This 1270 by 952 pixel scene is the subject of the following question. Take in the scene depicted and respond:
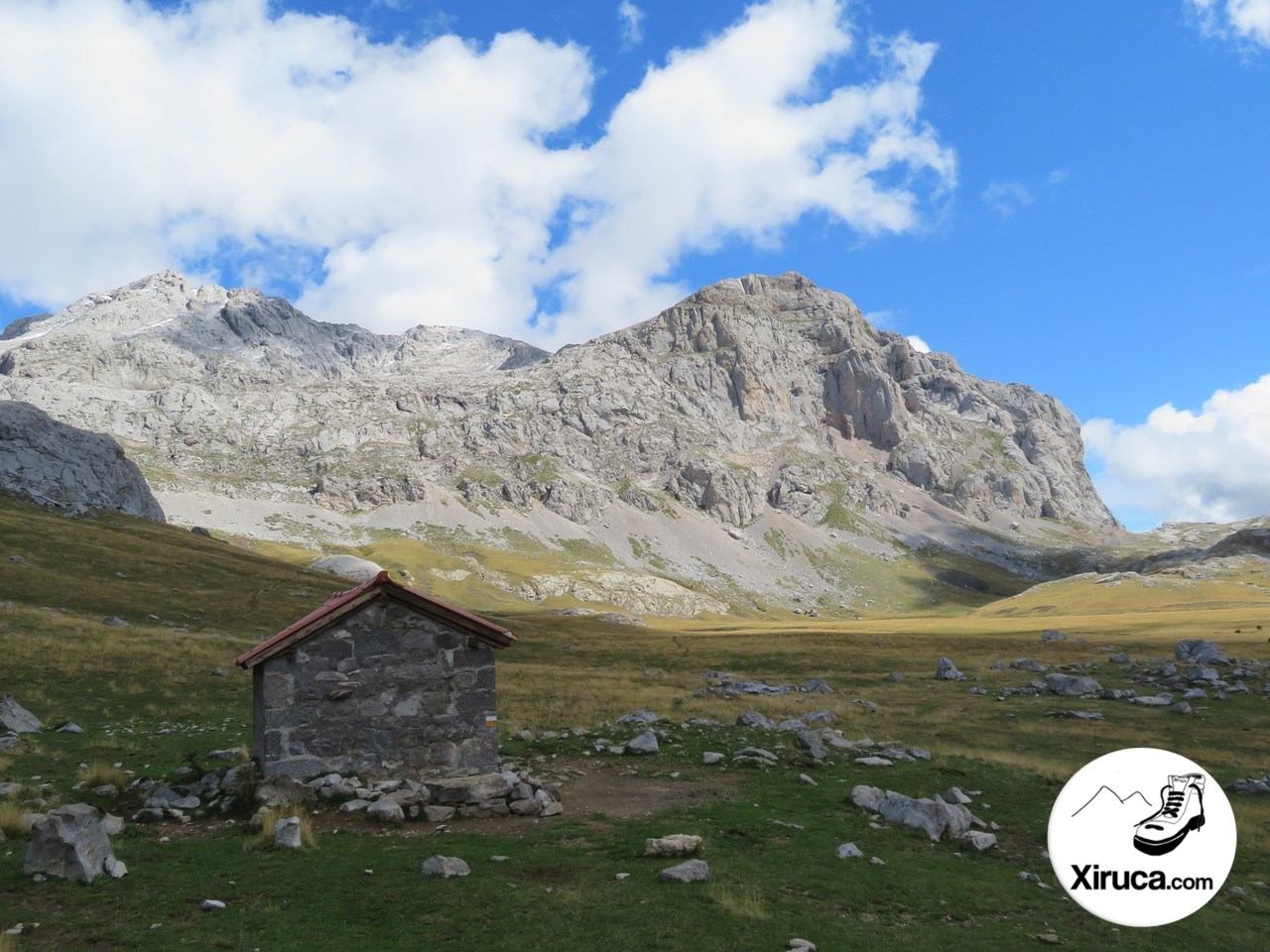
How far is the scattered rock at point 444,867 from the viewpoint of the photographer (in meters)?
12.5

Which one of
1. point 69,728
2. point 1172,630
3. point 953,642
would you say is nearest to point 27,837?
point 69,728

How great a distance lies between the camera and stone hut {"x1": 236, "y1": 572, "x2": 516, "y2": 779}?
17.2 metres

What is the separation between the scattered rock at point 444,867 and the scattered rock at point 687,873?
11.0 feet

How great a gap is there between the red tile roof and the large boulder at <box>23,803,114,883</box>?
4.60m

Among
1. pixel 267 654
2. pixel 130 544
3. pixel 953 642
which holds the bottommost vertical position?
pixel 953 642

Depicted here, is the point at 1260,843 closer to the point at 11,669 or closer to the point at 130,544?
the point at 11,669

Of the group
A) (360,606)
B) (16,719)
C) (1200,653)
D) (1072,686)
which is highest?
(360,606)

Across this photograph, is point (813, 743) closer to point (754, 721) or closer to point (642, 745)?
point (754, 721)

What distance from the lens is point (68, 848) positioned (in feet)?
38.7

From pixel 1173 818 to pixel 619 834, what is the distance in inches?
386

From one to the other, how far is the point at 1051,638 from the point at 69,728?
75.6 metres

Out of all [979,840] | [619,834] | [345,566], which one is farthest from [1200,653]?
[345,566]

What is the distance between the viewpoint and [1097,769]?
12078 millimetres

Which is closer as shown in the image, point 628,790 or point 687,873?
point 687,873
